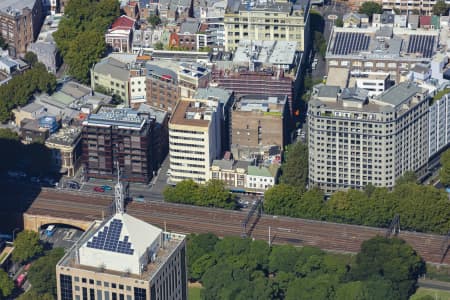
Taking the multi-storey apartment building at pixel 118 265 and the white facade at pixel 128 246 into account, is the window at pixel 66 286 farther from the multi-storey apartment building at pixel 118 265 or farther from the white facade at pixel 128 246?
the white facade at pixel 128 246

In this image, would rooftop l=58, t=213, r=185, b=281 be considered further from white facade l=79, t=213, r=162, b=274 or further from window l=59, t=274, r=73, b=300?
window l=59, t=274, r=73, b=300

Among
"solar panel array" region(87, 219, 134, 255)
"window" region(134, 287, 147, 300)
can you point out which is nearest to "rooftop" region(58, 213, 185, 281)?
"solar panel array" region(87, 219, 134, 255)

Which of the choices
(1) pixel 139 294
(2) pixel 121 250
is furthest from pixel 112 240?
(1) pixel 139 294

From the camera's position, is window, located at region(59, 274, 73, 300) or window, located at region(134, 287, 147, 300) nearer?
window, located at region(134, 287, 147, 300)

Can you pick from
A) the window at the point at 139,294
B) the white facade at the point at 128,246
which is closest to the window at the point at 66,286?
the white facade at the point at 128,246

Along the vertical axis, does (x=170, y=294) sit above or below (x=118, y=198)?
below
